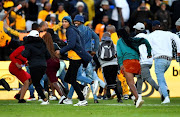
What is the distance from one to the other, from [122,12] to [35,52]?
32.2 feet

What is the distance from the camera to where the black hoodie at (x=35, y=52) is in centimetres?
1502

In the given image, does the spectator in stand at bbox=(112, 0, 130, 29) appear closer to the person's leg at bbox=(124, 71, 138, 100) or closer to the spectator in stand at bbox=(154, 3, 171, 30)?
the spectator in stand at bbox=(154, 3, 171, 30)

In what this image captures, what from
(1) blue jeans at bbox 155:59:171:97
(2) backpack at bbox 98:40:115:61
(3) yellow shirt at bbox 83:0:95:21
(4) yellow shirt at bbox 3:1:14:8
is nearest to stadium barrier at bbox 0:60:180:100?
(2) backpack at bbox 98:40:115:61

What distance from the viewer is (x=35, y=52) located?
49.5 ft

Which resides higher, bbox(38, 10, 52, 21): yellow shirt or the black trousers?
bbox(38, 10, 52, 21): yellow shirt

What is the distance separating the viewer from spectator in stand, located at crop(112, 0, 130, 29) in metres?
24.1

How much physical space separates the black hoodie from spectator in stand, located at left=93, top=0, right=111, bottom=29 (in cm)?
903

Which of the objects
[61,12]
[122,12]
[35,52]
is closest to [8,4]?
[61,12]

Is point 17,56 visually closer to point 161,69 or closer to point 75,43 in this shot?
point 75,43

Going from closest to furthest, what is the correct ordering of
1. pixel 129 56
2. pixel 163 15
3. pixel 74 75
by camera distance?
pixel 129 56 → pixel 74 75 → pixel 163 15

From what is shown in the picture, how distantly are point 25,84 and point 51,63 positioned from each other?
104 centimetres

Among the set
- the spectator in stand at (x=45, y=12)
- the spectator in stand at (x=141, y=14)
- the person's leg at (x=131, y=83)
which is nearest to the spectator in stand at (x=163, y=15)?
the spectator in stand at (x=141, y=14)

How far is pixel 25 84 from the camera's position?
55.1ft

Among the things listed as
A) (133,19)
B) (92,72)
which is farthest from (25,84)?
(133,19)
